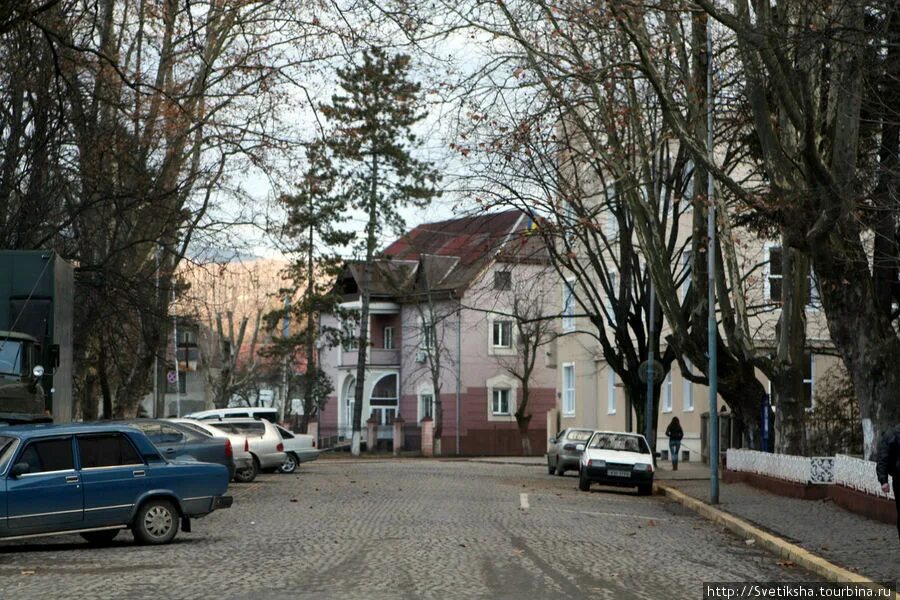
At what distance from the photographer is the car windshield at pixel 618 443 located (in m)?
33.2

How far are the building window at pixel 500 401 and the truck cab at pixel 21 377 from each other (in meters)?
57.0

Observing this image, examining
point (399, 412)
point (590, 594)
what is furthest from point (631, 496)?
point (399, 412)

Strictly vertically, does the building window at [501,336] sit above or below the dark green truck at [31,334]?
above

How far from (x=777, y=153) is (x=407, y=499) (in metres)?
10.1

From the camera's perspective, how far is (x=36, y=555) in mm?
16062

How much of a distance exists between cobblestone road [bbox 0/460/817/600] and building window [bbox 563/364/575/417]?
38662 mm

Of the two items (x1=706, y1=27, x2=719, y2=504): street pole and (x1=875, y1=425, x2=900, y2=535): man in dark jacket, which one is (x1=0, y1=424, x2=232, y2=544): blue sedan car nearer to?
(x1=875, y1=425, x2=900, y2=535): man in dark jacket

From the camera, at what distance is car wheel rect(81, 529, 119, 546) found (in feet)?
57.1

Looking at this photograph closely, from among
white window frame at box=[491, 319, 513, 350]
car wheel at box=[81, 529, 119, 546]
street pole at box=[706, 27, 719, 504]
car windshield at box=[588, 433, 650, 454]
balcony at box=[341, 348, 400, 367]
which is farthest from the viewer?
balcony at box=[341, 348, 400, 367]

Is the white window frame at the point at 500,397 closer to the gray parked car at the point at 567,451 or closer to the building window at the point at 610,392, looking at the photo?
the building window at the point at 610,392

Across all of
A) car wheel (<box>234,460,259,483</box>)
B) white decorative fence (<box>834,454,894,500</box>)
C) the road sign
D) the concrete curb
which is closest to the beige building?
the road sign

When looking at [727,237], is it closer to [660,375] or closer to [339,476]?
[660,375]

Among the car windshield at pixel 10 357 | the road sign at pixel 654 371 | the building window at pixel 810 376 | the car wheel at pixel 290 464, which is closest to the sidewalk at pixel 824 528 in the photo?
the road sign at pixel 654 371

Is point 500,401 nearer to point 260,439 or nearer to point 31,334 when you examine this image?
point 260,439
